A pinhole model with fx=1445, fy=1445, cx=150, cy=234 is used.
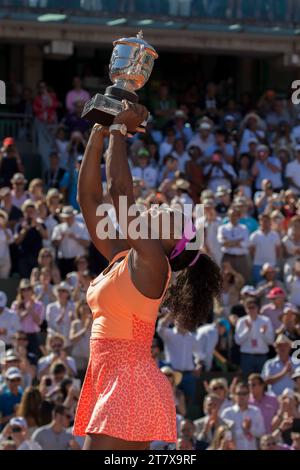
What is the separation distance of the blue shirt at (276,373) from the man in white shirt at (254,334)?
380mm

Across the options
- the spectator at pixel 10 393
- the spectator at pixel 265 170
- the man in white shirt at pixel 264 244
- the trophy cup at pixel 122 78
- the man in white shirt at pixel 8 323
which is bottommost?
the spectator at pixel 10 393

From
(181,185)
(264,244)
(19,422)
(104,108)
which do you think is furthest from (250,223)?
(104,108)

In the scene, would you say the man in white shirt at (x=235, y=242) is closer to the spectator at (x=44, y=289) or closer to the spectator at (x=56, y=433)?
the spectator at (x=44, y=289)

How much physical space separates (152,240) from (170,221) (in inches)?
5.4

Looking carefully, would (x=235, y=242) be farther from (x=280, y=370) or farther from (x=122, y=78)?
(x=122, y=78)

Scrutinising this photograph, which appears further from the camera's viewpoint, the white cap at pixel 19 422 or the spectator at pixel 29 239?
the spectator at pixel 29 239

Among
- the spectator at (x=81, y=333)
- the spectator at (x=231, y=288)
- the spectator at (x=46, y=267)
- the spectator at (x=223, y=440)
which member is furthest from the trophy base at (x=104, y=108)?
the spectator at (x=231, y=288)

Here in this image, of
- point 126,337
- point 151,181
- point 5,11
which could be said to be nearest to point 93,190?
point 126,337

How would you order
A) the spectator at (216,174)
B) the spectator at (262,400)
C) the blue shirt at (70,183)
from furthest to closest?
1. the spectator at (216,174)
2. the blue shirt at (70,183)
3. the spectator at (262,400)

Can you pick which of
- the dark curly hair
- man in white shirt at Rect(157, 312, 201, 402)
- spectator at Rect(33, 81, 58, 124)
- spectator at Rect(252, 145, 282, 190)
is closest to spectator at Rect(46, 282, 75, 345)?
man in white shirt at Rect(157, 312, 201, 402)

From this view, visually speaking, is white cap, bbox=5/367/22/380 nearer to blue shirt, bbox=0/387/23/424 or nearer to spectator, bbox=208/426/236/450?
blue shirt, bbox=0/387/23/424

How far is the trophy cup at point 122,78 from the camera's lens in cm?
514

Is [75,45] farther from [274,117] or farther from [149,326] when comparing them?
[149,326]

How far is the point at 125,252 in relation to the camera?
5266mm
